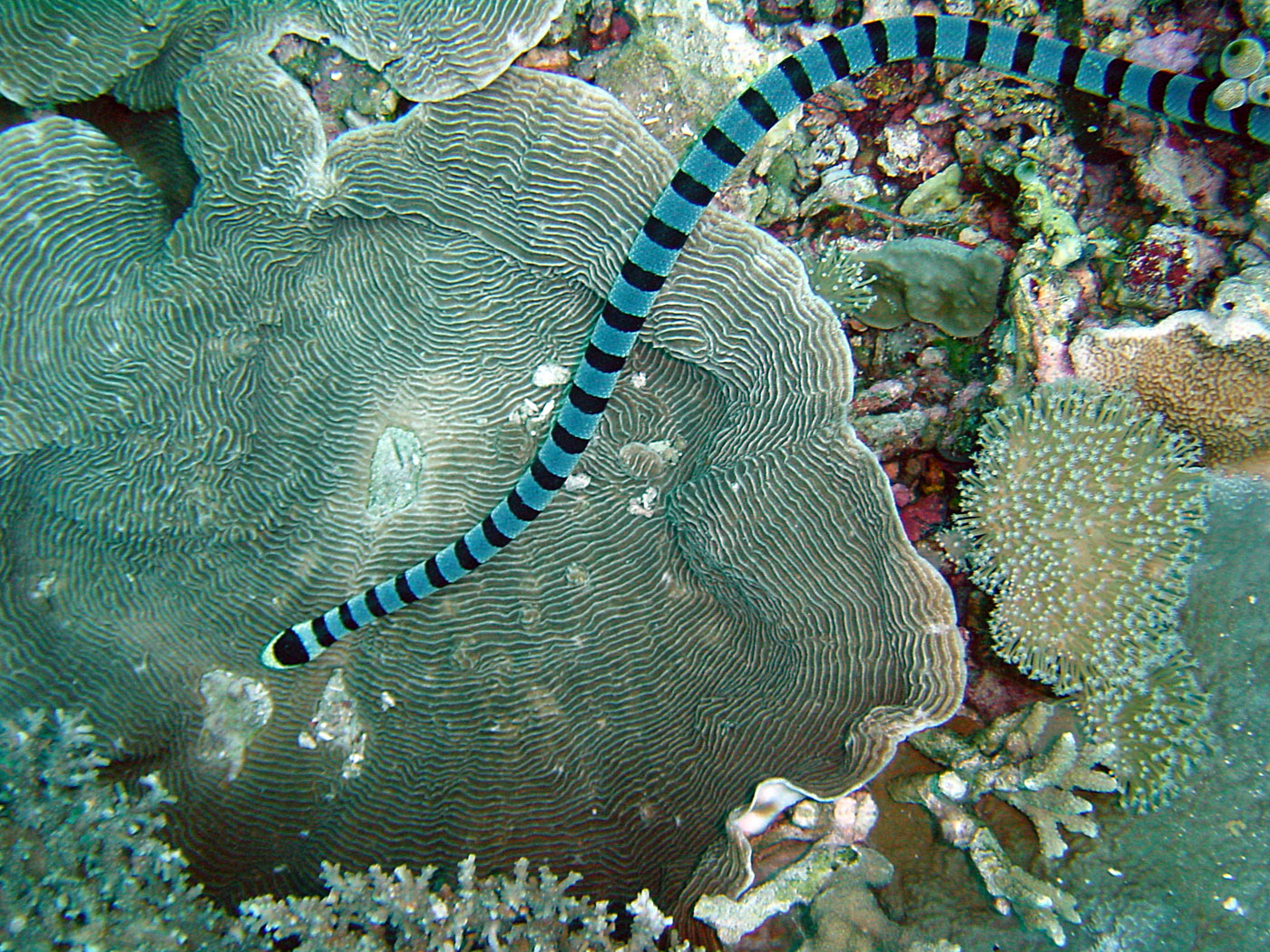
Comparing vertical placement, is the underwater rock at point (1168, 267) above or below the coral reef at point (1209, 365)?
above

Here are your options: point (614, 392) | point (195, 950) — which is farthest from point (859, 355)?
point (195, 950)

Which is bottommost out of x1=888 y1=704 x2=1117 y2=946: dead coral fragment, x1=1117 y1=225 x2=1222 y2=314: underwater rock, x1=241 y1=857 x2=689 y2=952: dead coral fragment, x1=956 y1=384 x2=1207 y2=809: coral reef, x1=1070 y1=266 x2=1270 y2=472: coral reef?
x1=241 y1=857 x2=689 y2=952: dead coral fragment

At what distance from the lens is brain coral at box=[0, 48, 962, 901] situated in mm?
2865

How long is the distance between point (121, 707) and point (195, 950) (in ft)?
4.29

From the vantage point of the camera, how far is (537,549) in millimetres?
3324

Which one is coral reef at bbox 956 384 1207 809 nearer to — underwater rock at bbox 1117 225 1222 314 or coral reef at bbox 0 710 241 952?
underwater rock at bbox 1117 225 1222 314

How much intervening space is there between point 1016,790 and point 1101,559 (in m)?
1.17

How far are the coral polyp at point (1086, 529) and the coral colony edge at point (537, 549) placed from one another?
0.8 inches

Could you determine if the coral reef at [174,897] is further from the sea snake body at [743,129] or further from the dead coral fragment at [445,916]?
the sea snake body at [743,129]

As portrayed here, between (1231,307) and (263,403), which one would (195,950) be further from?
(1231,307)

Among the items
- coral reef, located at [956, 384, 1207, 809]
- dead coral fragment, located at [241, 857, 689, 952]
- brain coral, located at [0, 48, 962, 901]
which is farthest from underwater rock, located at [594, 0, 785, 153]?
dead coral fragment, located at [241, 857, 689, 952]

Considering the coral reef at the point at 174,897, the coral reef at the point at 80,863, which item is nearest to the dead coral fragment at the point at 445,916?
the coral reef at the point at 174,897

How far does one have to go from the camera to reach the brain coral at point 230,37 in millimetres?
2746

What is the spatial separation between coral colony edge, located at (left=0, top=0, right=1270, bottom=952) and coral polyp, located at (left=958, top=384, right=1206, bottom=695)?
0.02 meters
